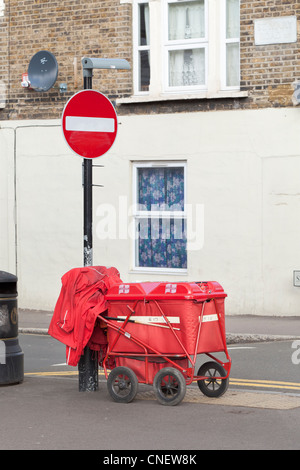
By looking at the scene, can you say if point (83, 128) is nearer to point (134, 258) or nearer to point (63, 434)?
point (63, 434)

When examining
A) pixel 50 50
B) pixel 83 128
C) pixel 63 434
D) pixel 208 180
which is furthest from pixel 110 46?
pixel 63 434

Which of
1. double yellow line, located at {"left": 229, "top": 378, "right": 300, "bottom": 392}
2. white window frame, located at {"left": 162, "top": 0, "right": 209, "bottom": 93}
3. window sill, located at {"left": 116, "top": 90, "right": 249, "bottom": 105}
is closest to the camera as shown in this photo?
double yellow line, located at {"left": 229, "top": 378, "right": 300, "bottom": 392}

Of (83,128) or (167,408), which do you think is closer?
(167,408)

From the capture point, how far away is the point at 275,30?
16031mm

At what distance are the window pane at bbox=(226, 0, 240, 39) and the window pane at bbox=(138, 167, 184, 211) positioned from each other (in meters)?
2.60

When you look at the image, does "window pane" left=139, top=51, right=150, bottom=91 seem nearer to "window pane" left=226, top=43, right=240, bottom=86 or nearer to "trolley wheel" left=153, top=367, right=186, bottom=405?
"window pane" left=226, top=43, right=240, bottom=86

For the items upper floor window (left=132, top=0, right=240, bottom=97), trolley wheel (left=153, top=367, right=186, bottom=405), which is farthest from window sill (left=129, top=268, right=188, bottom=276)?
trolley wheel (left=153, top=367, right=186, bottom=405)

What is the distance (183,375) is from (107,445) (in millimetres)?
1878

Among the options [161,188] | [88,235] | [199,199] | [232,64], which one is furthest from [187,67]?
[88,235]

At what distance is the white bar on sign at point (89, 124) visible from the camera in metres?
9.74

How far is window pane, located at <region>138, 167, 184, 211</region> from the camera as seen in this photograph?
679 inches

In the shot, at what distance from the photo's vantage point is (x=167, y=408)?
8.55 metres

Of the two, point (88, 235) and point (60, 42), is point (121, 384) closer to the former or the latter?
point (88, 235)
